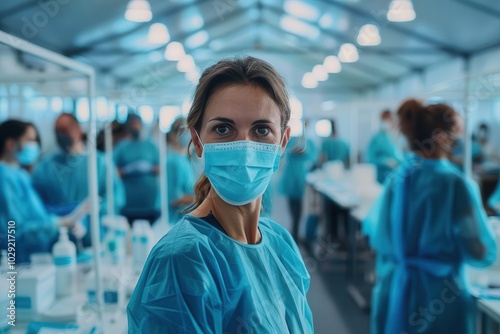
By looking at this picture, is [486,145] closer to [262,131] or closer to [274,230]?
[274,230]

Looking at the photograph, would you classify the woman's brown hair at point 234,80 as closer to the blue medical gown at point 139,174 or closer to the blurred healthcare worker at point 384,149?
the blue medical gown at point 139,174

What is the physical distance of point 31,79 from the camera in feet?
5.59

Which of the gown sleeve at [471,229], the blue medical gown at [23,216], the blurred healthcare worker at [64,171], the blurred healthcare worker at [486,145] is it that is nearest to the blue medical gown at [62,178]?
the blurred healthcare worker at [64,171]

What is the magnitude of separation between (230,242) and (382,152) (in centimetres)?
466

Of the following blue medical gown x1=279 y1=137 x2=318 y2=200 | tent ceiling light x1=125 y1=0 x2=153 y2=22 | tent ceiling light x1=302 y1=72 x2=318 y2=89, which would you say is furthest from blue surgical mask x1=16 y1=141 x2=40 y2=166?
tent ceiling light x1=302 y1=72 x2=318 y2=89

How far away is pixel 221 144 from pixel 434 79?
29.0ft

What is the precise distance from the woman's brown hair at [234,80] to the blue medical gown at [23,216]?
54.8 inches

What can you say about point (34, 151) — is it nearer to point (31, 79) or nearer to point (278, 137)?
point (31, 79)

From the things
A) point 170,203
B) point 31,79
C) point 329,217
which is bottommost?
point 329,217

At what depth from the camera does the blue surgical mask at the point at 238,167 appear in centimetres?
93

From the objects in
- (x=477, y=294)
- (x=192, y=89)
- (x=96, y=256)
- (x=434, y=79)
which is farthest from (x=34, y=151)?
(x=434, y=79)

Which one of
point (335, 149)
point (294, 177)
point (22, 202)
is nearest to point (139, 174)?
point (22, 202)

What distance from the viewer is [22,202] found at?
2.10 m

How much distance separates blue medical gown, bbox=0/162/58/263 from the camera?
1.98 metres
